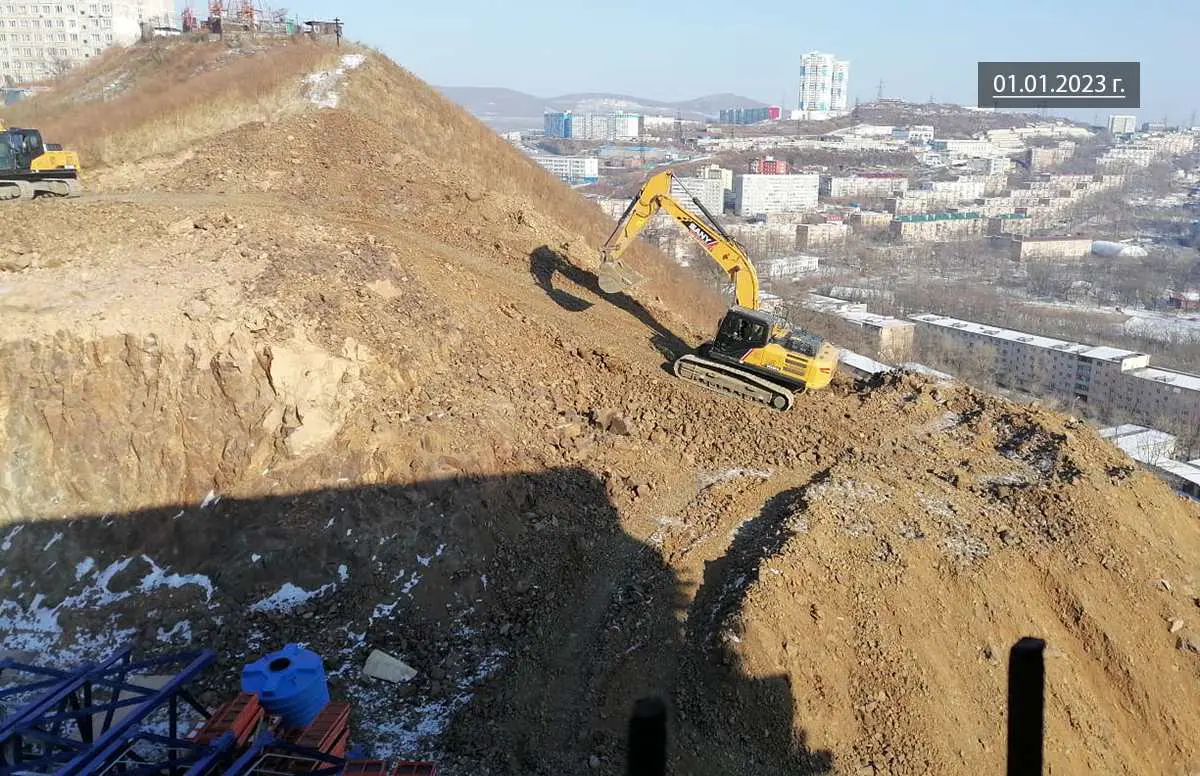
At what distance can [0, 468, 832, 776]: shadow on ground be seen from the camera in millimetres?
8852

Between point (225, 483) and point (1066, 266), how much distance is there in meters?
71.0

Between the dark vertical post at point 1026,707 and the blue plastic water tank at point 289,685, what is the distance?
748cm

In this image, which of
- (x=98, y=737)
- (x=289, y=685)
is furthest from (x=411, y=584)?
(x=98, y=737)

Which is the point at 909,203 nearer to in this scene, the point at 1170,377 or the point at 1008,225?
the point at 1008,225

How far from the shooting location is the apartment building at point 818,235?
71.6m

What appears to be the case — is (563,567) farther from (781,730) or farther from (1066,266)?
(1066,266)

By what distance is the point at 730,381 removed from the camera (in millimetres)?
15156

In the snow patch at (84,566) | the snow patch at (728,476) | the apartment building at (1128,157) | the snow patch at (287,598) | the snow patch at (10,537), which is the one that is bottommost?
the snow patch at (287,598)

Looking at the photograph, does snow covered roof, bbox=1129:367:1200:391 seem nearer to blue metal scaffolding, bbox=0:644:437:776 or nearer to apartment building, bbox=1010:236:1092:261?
apartment building, bbox=1010:236:1092:261

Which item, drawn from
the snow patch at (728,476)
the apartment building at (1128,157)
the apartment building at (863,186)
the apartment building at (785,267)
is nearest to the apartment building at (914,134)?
the apartment building at (1128,157)

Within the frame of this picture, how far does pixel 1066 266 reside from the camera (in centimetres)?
6669

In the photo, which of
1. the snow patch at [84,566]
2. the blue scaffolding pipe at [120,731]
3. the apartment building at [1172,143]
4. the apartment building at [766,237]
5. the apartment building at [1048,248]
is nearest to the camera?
the blue scaffolding pipe at [120,731]

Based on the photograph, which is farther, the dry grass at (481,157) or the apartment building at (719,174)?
the apartment building at (719,174)
